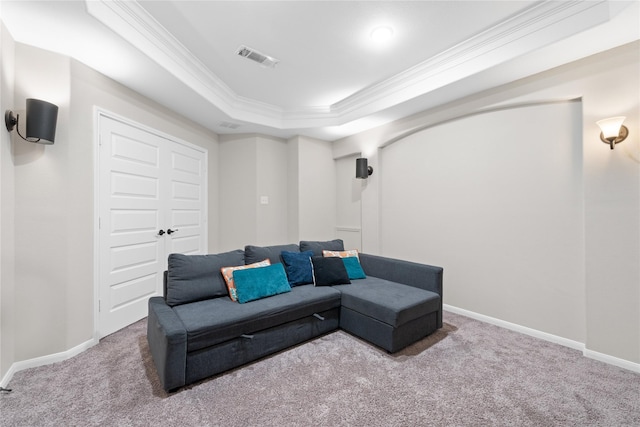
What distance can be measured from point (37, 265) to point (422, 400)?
3.11 meters

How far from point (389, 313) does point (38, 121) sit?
10.4ft

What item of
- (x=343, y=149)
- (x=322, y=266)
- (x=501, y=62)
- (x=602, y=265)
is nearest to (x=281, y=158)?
(x=343, y=149)

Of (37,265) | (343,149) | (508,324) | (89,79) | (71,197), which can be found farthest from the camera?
(343,149)

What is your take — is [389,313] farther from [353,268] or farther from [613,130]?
[613,130]

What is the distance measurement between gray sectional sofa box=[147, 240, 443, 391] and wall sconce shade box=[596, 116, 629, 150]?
1.75m

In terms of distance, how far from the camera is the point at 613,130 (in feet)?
7.07

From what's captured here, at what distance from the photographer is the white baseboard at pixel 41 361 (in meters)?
1.97

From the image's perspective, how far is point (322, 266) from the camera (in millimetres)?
3062

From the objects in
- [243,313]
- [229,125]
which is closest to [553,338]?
[243,313]

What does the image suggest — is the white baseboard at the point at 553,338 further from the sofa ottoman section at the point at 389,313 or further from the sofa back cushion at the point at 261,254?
the sofa back cushion at the point at 261,254

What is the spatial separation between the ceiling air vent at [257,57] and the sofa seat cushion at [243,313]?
2455mm

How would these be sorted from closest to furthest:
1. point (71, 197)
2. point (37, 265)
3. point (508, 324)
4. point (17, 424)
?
point (17, 424) < point (37, 265) < point (71, 197) < point (508, 324)

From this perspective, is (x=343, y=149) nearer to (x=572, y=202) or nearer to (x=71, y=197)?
(x=572, y=202)

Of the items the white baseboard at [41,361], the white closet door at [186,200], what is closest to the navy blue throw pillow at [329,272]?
the white closet door at [186,200]
